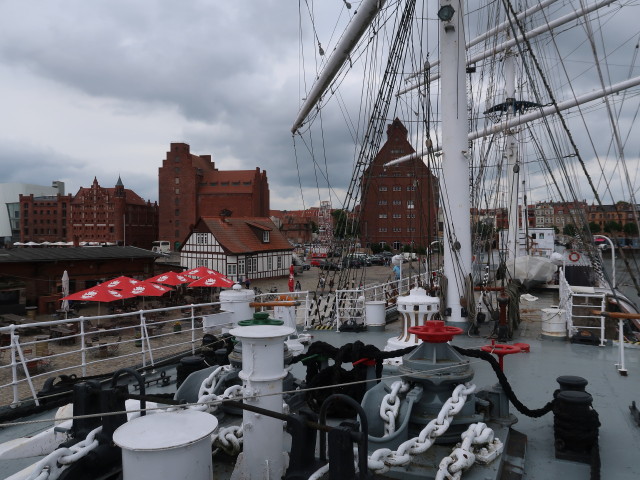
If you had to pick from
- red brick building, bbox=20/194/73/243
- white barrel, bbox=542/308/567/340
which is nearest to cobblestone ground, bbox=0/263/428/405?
white barrel, bbox=542/308/567/340

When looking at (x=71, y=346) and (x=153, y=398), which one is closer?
(x=153, y=398)

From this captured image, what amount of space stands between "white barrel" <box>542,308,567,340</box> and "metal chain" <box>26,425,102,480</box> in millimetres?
7689

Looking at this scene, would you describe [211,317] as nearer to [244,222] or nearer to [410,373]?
[410,373]

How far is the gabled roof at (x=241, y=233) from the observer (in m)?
41.6

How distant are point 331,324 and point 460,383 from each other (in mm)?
6906

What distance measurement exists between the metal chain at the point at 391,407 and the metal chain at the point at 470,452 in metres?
0.43

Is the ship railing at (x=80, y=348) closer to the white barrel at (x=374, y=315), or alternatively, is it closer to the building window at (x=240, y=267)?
the white barrel at (x=374, y=315)

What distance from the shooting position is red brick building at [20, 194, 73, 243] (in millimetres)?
69375

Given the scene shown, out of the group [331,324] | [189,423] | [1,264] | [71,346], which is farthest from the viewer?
[1,264]

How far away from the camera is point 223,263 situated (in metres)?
41.1

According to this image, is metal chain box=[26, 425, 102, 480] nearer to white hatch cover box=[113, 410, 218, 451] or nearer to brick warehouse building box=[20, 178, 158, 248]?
white hatch cover box=[113, 410, 218, 451]

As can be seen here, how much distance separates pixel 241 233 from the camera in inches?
1742

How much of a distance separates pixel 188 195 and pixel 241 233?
26.8 metres

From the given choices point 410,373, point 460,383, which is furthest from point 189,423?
point 460,383
